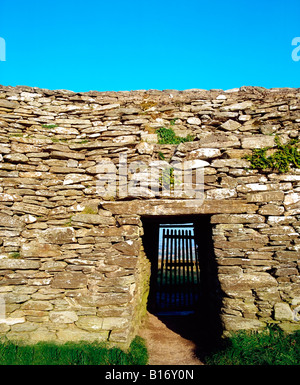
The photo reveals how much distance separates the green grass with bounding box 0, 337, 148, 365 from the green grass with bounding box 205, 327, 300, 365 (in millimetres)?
1194

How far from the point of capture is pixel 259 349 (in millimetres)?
3330

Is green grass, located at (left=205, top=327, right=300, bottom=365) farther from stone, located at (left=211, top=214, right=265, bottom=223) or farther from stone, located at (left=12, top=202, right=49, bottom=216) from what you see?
stone, located at (left=12, top=202, right=49, bottom=216)

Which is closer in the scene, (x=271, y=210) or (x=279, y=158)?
(x=271, y=210)

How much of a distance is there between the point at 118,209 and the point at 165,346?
8.65ft

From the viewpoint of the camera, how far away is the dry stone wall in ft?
12.2

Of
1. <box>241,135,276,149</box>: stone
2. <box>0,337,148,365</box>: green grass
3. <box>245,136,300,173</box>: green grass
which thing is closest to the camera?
<box>0,337,148,365</box>: green grass

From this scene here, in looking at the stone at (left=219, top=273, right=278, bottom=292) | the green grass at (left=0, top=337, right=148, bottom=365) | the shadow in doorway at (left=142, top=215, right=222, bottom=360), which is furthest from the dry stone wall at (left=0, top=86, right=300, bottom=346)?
the shadow in doorway at (left=142, top=215, right=222, bottom=360)

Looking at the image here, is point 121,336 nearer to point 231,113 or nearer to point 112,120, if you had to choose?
point 112,120

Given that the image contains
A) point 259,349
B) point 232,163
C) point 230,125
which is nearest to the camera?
point 259,349

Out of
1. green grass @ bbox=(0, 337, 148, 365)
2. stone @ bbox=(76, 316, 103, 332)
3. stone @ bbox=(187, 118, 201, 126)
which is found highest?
stone @ bbox=(187, 118, 201, 126)

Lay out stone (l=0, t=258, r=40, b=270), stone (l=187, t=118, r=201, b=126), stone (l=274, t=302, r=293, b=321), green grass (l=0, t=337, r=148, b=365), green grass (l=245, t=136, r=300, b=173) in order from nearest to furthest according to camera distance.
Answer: green grass (l=0, t=337, r=148, b=365) < stone (l=274, t=302, r=293, b=321) < stone (l=0, t=258, r=40, b=270) < green grass (l=245, t=136, r=300, b=173) < stone (l=187, t=118, r=201, b=126)

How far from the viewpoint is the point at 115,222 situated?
4109mm

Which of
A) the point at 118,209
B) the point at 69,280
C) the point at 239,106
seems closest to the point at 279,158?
the point at 239,106

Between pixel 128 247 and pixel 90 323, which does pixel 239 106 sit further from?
pixel 90 323
